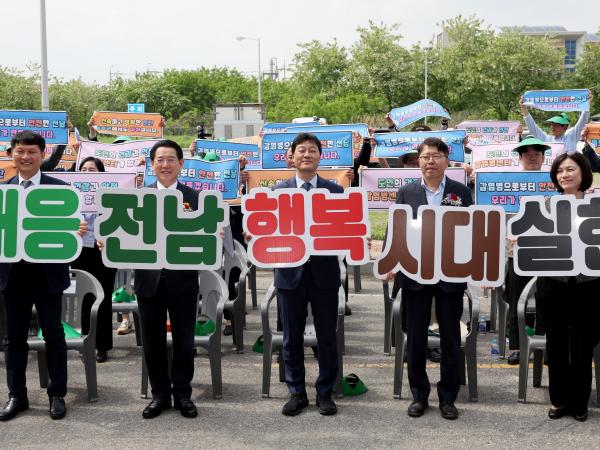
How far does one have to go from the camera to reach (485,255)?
5.39m

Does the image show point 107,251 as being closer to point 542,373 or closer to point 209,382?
point 209,382

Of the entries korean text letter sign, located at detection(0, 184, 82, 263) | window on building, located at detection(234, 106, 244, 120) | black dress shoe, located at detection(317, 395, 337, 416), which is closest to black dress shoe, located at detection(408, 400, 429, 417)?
black dress shoe, located at detection(317, 395, 337, 416)

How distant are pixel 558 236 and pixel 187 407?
8.95 ft

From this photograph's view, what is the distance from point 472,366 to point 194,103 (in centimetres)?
6568

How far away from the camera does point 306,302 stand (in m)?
5.49

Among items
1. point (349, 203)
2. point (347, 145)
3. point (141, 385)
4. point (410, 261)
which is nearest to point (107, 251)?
point (141, 385)

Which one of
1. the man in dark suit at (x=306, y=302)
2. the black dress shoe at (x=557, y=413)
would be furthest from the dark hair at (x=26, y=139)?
the black dress shoe at (x=557, y=413)

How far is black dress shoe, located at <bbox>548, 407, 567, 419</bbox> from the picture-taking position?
5355 mm

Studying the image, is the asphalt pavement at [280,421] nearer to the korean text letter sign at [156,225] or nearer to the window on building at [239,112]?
the korean text letter sign at [156,225]

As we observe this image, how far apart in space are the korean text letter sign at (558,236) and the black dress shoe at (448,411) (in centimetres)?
102

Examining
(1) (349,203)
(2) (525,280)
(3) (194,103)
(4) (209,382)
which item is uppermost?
(3) (194,103)

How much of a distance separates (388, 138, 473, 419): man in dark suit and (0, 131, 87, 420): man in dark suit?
2268 mm

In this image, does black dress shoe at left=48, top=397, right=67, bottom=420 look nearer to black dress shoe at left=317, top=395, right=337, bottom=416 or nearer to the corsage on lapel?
black dress shoe at left=317, top=395, right=337, bottom=416

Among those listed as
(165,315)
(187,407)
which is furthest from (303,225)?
(187,407)
